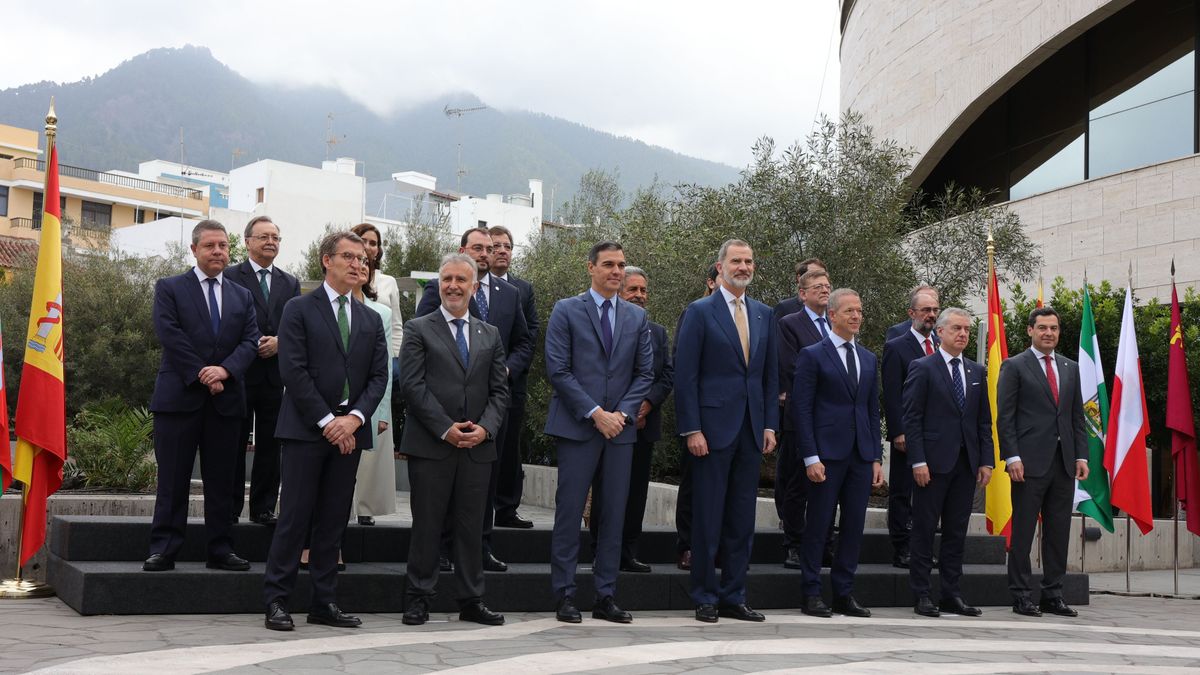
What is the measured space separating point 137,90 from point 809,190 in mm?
204919

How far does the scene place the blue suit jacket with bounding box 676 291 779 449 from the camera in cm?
730

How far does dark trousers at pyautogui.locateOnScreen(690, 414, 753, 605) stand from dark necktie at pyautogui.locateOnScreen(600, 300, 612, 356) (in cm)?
93

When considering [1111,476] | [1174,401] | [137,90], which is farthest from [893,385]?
[137,90]

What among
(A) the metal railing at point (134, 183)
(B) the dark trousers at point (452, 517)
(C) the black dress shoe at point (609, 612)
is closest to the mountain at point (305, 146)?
(A) the metal railing at point (134, 183)

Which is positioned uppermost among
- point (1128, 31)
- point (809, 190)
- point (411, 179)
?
point (411, 179)

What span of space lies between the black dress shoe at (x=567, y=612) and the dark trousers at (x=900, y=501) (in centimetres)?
326

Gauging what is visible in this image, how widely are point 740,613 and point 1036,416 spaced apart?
303cm

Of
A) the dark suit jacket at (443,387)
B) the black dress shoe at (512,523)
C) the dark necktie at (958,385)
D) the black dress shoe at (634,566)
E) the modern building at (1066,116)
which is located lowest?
the black dress shoe at (634,566)

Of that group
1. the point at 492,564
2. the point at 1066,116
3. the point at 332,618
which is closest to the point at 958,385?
the point at 492,564

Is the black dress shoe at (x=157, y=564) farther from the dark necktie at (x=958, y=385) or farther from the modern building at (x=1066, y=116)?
the modern building at (x=1066, y=116)

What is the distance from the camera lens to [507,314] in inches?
310

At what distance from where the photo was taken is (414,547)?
6.62 metres

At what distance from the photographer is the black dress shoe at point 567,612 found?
22.4 ft

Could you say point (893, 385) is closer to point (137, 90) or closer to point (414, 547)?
point (414, 547)
